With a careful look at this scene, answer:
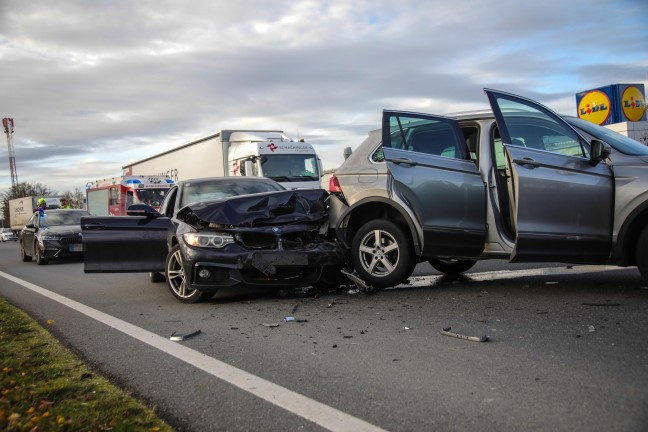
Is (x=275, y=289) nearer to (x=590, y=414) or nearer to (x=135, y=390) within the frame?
(x=135, y=390)

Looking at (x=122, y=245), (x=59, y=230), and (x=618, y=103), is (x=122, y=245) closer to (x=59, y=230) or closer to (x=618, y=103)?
(x=59, y=230)

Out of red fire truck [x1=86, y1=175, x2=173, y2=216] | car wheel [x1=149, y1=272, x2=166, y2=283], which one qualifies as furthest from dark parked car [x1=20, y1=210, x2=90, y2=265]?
red fire truck [x1=86, y1=175, x2=173, y2=216]

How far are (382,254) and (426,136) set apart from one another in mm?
1421

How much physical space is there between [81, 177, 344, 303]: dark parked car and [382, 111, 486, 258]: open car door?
111 centimetres

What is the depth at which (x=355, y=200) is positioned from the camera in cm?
681

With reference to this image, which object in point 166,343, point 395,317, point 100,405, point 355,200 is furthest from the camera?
point 355,200

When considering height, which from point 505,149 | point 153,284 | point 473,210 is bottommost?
point 153,284

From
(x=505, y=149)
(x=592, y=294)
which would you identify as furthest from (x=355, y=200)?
(x=592, y=294)

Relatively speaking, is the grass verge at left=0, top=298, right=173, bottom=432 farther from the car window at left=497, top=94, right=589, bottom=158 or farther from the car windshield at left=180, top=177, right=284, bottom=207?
the car window at left=497, top=94, right=589, bottom=158

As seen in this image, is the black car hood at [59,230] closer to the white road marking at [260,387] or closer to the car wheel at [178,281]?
the car wheel at [178,281]

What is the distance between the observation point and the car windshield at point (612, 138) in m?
5.89

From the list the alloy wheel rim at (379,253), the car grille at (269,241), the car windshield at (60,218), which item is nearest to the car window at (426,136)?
the alloy wheel rim at (379,253)

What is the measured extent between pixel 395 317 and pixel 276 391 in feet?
7.12

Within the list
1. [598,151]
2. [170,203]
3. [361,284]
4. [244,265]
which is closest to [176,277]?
[244,265]
